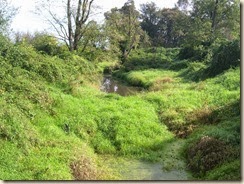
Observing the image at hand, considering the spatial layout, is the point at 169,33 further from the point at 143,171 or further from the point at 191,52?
the point at 143,171

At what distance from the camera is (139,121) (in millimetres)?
8367

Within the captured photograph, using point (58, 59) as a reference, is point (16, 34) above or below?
above

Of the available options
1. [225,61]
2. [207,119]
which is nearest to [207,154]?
[207,119]

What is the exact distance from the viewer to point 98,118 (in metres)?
8.17

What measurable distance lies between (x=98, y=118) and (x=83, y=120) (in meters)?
0.42

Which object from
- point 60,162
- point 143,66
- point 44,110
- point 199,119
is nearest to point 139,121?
point 199,119

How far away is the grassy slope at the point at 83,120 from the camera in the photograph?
5.68 metres

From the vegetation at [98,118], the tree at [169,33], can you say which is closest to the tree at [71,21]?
the vegetation at [98,118]

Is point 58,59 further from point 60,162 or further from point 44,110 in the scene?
point 60,162

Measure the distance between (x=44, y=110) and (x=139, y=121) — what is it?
7.08ft

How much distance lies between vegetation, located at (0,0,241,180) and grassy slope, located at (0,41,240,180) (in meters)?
0.02

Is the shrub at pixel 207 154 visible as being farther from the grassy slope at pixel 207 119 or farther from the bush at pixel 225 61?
the bush at pixel 225 61

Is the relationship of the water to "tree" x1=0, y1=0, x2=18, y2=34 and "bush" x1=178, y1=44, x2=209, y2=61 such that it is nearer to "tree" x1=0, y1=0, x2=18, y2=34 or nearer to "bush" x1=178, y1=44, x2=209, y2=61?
"bush" x1=178, y1=44, x2=209, y2=61

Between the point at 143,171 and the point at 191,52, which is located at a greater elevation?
the point at 191,52
